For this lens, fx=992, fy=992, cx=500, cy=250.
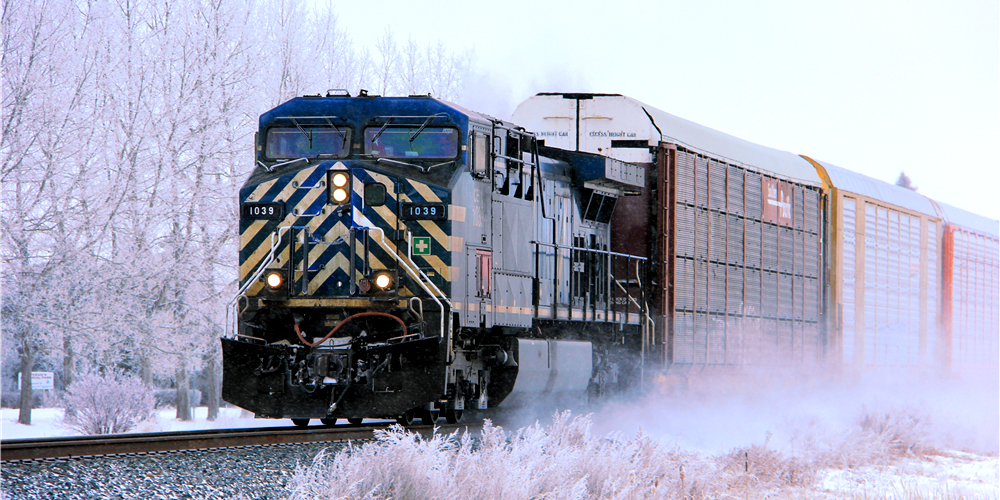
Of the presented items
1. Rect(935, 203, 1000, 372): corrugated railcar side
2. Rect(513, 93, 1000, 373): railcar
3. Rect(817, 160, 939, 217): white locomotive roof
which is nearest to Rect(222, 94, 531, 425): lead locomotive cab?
Rect(513, 93, 1000, 373): railcar

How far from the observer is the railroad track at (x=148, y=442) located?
658 cm

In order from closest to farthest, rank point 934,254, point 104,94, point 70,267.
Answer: point 70,267, point 104,94, point 934,254

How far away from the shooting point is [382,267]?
364 inches

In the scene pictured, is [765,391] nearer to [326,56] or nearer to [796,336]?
[796,336]

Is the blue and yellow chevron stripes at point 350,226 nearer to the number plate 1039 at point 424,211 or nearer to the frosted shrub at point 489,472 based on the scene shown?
the number plate 1039 at point 424,211

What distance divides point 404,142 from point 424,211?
0.74 meters

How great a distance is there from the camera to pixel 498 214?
32.8 ft

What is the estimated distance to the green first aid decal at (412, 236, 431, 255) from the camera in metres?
9.30

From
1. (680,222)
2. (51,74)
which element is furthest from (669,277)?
(51,74)

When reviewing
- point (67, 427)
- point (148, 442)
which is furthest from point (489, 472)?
point (67, 427)

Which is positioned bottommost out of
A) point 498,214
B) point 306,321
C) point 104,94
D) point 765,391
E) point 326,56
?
point 765,391

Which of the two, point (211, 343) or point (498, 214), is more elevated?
point (498, 214)

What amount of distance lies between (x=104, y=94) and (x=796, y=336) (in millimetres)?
13589

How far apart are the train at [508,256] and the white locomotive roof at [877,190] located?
0.49 m
